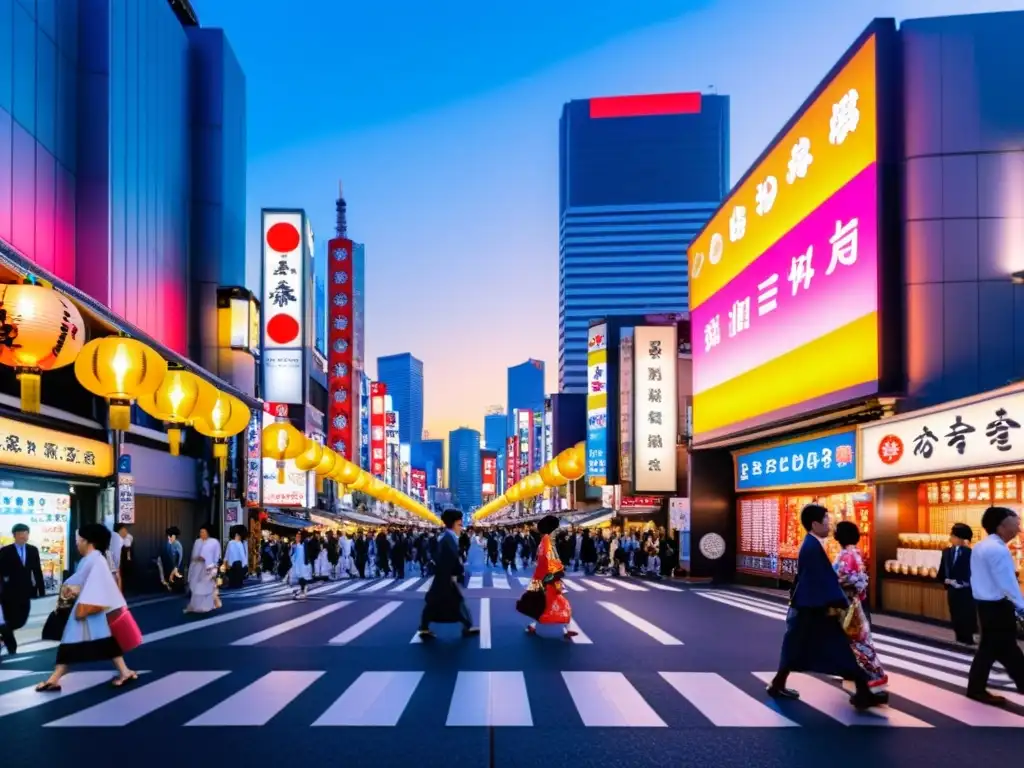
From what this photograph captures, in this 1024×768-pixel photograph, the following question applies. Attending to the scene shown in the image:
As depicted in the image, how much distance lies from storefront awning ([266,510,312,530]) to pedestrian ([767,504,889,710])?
117 feet

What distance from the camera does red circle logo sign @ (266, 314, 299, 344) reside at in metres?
36.9

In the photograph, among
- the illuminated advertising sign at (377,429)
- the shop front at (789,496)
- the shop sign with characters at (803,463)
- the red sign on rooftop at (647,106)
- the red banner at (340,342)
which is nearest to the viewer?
the shop front at (789,496)

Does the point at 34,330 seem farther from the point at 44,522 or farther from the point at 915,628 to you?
the point at 915,628

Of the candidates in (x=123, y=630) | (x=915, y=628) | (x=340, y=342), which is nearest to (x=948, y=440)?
(x=915, y=628)

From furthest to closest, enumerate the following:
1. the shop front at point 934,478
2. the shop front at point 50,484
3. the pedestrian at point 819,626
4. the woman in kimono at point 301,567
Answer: the woman in kimono at point 301,567
the shop front at point 50,484
the shop front at point 934,478
the pedestrian at point 819,626

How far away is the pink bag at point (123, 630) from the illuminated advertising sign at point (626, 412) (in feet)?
101

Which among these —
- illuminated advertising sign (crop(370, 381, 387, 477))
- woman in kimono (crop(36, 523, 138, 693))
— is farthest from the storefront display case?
illuminated advertising sign (crop(370, 381, 387, 477))

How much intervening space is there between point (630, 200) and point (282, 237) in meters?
160

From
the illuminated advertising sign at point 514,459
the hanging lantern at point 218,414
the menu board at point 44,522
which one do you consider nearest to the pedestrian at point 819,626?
the hanging lantern at point 218,414

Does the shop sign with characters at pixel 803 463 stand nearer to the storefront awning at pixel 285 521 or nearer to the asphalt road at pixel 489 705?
the asphalt road at pixel 489 705

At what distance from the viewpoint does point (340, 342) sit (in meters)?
55.3

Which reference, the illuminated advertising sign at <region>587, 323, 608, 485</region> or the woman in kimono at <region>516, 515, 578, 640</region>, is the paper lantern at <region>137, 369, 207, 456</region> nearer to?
the woman in kimono at <region>516, 515, 578, 640</region>

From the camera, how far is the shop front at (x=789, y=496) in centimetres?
1936

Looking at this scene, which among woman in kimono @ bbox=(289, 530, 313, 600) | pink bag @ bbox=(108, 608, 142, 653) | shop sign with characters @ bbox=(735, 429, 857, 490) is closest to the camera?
pink bag @ bbox=(108, 608, 142, 653)
